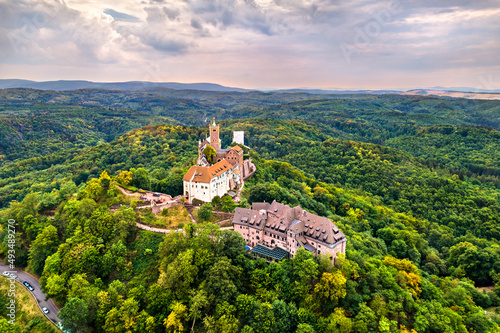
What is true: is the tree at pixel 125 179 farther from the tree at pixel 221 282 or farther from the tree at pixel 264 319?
the tree at pixel 264 319

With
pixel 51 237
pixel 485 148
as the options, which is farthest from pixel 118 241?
pixel 485 148

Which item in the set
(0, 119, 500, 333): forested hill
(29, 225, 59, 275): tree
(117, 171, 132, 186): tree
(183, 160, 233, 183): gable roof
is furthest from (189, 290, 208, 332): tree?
(117, 171, 132, 186): tree

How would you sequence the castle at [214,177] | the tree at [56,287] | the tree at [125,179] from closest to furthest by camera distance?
1. the tree at [56,287]
2. the castle at [214,177]
3. the tree at [125,179]

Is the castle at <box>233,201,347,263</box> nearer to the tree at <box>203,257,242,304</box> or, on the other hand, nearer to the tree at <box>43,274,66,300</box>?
the tree at <box>203,257,242,304</box>

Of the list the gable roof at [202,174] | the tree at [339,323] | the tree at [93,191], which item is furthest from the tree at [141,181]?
the tree at [339,323]

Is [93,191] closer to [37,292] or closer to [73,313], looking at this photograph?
[37,292]

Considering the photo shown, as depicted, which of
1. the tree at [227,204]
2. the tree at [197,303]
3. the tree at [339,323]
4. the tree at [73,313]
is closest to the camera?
the tree at [339,323]
